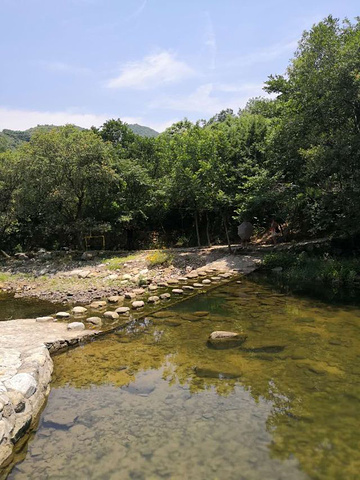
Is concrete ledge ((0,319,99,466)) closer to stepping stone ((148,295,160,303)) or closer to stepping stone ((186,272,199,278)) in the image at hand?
stepping stone ((148,295,160,303))

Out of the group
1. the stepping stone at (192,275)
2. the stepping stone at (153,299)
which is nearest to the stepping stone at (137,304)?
the stepping stone at (153,299)

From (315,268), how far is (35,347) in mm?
11514

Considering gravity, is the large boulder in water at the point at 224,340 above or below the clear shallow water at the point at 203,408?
above

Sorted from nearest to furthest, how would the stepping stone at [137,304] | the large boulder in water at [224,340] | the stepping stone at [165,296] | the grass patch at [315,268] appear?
1. the large boulder in water at [224,340]
2. the stepping stone at [137,304]
3. the stepping stone at [165,296]
4. the grass patch at [315,268]

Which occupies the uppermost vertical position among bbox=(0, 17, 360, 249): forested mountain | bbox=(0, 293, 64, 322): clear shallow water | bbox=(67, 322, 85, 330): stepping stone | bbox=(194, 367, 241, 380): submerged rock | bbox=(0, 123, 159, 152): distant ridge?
bbox=(0, 123, 159, 152): distant ridge

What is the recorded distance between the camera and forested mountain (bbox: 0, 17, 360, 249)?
477 inches

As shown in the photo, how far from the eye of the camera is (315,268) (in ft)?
46.2

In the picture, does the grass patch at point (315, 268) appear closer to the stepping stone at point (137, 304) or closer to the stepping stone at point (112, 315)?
the stepping stone at point (137, 304)

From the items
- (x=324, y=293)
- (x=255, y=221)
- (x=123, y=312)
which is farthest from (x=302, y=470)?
(x=255, y=221)

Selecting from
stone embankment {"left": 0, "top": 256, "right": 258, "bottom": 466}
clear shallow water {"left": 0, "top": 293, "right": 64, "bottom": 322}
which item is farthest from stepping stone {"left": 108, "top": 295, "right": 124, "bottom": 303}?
clear shallow water {"left": 0, "top": 293, "right": 64, "bottom": 322}

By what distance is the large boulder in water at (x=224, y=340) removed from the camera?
23.8ft

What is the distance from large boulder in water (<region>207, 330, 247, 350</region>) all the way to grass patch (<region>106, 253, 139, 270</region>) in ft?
32.7

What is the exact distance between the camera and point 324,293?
11766 mm

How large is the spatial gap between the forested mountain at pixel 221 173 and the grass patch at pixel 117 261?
3.04 m
